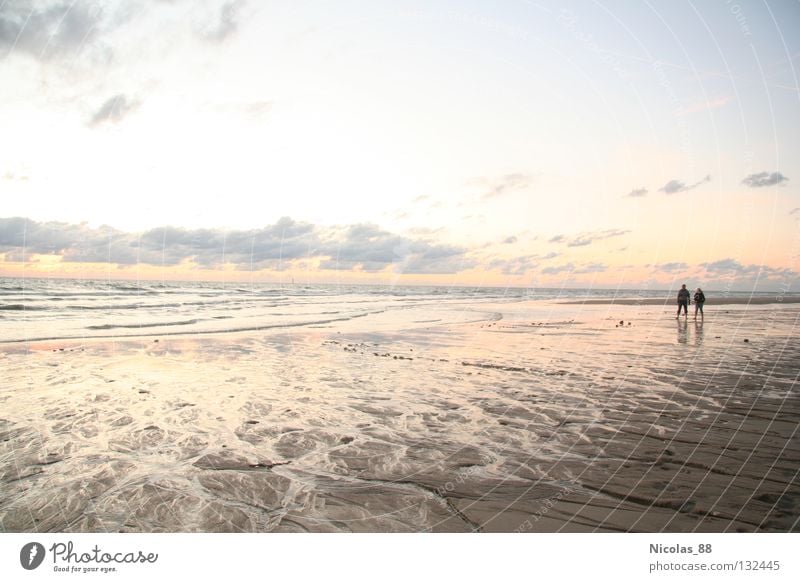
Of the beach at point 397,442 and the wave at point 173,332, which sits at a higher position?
the beach at point 397,442

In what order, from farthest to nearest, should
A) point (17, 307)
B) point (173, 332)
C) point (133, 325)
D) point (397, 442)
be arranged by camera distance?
point (17, 307)
point (133, 325)
point (173, 332)
point (397, 442)

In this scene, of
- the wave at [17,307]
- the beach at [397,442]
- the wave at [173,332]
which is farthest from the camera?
the wave at [17,307]

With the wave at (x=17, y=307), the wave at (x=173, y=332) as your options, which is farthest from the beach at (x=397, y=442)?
the wave at (x=17, y=307)

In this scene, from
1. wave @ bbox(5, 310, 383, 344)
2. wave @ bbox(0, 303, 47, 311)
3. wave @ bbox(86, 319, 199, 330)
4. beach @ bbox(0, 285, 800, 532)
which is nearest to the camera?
beach @ bbox(0, 285, 800, 532)

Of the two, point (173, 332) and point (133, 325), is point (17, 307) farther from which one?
point (173, 332)

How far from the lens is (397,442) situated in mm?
6145

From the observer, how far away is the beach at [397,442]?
430 cm

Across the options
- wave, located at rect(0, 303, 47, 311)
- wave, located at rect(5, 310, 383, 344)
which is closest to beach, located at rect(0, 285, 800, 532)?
wave, located at rect(5, 310, 383, 344)

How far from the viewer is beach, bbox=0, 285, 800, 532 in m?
4.30

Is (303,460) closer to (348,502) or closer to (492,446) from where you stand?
(348,502)

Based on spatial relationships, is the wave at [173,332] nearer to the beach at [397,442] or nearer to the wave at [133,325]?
the wave at [133,325]

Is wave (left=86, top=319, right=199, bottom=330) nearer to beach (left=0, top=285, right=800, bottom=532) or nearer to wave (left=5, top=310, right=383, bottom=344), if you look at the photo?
wave (left=5, top=310, right=383, bottom=344)

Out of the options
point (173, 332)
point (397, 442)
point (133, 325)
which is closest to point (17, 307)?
point (133, 325)

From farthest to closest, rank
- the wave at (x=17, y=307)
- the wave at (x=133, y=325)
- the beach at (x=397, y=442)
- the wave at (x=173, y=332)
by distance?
the wave at (x=17, y=307), the wave at (x=133, y=325), the wave at (x=173, y=332), the beach at (x=397, y=442)
